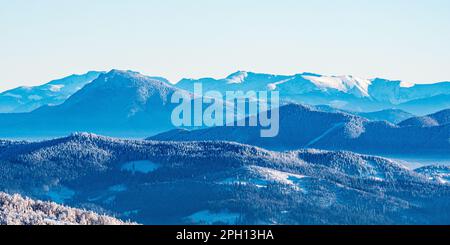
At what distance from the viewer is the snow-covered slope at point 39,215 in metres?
92.1

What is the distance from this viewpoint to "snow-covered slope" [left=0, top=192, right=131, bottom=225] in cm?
9206

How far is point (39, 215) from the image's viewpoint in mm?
98812
